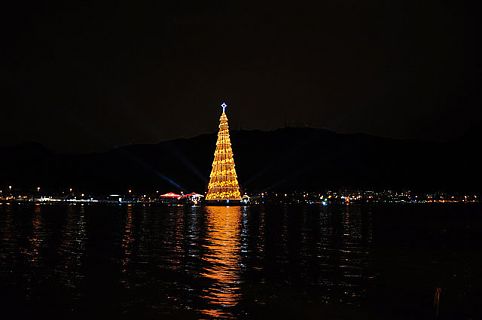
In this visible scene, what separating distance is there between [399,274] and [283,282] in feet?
26.0

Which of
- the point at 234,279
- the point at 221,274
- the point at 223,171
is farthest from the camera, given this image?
the point at 223,171

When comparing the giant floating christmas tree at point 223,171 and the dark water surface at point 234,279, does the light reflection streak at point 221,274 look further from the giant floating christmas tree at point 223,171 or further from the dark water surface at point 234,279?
the giant floating christmas tree at point 223,171

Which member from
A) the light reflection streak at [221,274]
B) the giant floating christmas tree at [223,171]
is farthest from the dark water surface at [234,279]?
the giant floating christmas tree at [223,171]

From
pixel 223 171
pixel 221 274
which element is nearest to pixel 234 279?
pixel 221 274

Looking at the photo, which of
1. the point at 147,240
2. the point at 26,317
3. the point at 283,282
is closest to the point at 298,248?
the point at 147,240

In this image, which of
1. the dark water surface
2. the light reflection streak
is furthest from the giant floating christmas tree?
the dark water surface

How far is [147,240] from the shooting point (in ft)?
165

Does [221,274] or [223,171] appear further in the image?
[223,171]

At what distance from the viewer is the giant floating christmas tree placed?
383 ft

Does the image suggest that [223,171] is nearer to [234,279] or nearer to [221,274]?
[221,274]

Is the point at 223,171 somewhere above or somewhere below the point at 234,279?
above

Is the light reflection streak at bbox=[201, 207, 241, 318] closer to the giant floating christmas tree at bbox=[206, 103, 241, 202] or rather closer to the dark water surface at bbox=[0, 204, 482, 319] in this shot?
the dark water surface at bbox=[0, 204, 482, 319]

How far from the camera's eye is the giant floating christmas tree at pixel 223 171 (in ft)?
383

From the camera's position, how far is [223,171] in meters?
119
